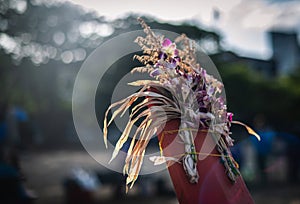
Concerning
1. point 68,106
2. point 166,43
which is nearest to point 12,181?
point 166,43

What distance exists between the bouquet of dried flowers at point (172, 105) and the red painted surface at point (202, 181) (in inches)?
1.1

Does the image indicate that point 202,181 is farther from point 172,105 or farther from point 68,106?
point 68,106

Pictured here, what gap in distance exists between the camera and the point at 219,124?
2.04 metres

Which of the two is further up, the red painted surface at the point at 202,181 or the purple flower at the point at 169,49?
the purple flower at the point at 169,49

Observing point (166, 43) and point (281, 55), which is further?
point (281, 55)

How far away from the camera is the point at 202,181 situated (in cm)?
182

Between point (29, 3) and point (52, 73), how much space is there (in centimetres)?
698

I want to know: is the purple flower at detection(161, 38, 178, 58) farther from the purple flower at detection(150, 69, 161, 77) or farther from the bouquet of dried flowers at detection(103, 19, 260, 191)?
the purple flower at detection(150, 69, 161, 77)

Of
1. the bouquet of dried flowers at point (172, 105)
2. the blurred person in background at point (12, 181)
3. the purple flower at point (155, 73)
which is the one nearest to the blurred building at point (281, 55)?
the blurred person in background at point (12, 181)

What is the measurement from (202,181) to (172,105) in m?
0.33

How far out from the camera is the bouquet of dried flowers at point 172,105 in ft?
6.26

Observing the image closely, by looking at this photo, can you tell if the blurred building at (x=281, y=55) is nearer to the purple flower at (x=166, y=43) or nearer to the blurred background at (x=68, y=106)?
the blurred background at (x=68, y=106)

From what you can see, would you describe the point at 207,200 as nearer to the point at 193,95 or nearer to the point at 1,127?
the point at 193,95

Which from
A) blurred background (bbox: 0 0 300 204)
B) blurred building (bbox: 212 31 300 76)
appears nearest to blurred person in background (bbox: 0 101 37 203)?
blurred background (bbox: 0 0 300 204)
